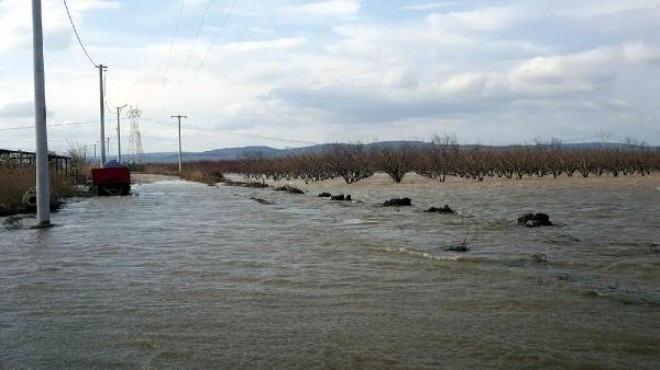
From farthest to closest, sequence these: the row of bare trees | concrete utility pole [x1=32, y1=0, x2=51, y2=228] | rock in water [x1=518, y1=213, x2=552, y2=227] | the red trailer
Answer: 1. the row of bare trees
2. the red trailer
3. rock in water [x1=518, y1=213, x2=552, y2=227]
4. concrete utility pole [x1=32, y1=0, x2=51, y2=228]

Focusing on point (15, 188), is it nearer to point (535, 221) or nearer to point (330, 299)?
point (535, 221)

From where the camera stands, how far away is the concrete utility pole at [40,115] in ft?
52.1

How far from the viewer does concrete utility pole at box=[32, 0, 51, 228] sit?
1589 cm

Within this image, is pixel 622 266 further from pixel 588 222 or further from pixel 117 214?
pixel 117 214

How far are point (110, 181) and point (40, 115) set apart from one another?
16303 millimetres

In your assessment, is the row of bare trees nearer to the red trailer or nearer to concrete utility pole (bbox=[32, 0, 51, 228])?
the red trailer

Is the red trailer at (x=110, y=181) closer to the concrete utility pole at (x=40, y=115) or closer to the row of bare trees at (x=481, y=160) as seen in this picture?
the concrete utility pole at (x=40, y=115)

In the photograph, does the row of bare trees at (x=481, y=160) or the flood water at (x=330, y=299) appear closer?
the flood water at (x=330, y=299)

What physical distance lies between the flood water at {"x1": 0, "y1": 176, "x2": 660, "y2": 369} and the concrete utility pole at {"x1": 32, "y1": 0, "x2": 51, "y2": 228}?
112 centimetres

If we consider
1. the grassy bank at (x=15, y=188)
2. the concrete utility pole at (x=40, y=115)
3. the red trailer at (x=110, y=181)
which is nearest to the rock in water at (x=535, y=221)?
the concrete utility pole at (x=40, y=115)

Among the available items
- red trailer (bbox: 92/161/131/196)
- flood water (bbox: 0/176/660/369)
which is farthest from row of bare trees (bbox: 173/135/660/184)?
flood water (bbox: 0/176/660/369)

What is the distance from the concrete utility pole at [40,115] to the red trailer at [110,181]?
16.2 m

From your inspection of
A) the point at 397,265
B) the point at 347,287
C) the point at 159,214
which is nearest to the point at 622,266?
→ the point at 397,265

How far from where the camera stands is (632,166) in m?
52.8
